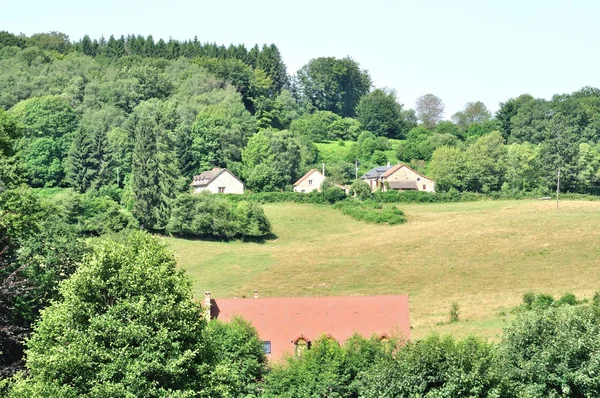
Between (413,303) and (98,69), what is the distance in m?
109

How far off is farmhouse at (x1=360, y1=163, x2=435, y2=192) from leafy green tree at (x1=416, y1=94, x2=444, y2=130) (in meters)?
70.1

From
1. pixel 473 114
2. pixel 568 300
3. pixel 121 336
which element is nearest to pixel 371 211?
pixel 568 300

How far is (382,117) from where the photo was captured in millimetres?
167375

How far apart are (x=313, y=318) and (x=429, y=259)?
109 feet

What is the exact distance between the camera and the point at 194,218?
300ft

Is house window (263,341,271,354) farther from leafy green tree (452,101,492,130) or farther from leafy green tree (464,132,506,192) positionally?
leafy green tree (452,101,492,130)

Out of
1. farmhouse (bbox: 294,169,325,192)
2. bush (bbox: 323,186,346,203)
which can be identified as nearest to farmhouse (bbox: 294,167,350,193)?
farmhouse (bbox: 294,169,325,192)

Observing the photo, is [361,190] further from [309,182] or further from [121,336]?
[121,336]

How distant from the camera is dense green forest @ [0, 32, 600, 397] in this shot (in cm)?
3186

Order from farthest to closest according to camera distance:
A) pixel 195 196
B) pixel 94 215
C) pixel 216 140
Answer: pixel 216 140 < pixel 195 196 < pixel 94 215

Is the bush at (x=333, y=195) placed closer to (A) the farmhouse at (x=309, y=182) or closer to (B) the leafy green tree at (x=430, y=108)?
(A) the farmhouse at (x=309, y=182)

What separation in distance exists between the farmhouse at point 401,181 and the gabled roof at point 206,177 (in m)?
19.0

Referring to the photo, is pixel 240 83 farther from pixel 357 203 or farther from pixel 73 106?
pixel 357 203

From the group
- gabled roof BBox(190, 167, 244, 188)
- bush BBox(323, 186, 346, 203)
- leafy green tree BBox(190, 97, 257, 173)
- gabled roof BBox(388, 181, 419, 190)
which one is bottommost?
bush BBox(323, 186, 346, 203)
